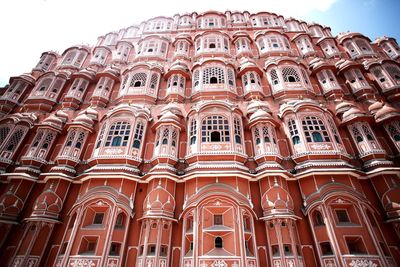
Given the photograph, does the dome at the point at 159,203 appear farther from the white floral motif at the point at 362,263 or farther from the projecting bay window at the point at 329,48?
the projecting bay window at the point at 329,48

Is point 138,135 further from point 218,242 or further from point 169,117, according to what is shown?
point 218,242

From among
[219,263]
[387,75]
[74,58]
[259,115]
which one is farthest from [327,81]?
[74,58]

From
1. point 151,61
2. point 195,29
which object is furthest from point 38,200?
point 195,29

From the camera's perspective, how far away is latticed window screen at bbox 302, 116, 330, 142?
1435 centimetres

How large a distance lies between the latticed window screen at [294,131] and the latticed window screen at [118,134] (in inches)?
433

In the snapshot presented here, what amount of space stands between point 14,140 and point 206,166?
47.2 ft

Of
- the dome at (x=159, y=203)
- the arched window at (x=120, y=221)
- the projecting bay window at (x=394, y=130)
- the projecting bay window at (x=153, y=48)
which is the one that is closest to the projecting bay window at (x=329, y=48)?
the projecting bay window at (x=394, y=130)

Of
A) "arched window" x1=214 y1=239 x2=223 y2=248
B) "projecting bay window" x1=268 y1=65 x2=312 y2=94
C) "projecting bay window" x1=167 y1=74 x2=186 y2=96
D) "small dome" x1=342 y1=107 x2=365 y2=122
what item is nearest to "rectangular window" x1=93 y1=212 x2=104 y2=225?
"arched window" x1=214 y1=239 x2=223 y2=248

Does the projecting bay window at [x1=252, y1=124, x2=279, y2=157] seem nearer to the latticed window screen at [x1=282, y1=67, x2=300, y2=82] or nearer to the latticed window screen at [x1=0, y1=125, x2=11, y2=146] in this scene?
the latticed window screen at [x1=282, y1=67, x2=300, y2=82]

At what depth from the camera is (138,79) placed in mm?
20094

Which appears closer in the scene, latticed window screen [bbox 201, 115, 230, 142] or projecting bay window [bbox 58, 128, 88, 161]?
latticed window screen [bbox 201, 115, 230, 142]

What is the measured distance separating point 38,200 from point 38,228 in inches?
61.0

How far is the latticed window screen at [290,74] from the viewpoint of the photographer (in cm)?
1897

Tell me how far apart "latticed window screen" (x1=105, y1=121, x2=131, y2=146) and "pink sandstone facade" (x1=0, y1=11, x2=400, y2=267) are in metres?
0.11
